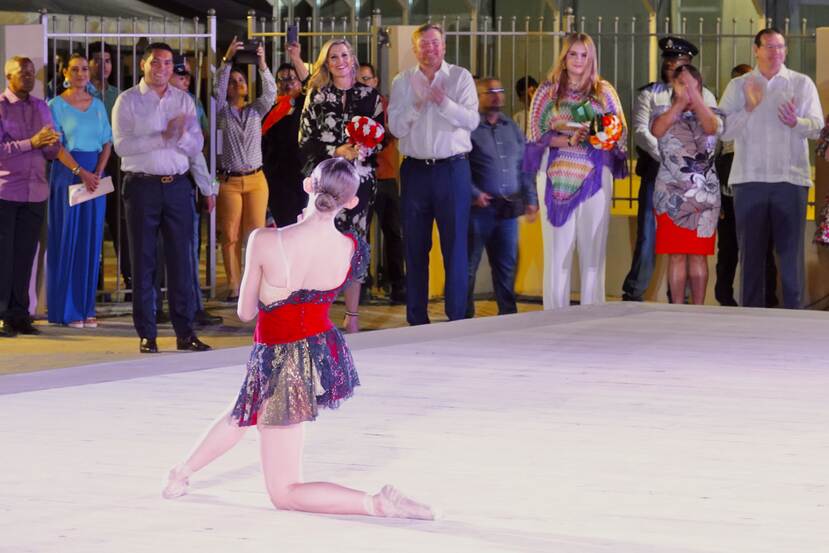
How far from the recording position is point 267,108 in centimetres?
1138

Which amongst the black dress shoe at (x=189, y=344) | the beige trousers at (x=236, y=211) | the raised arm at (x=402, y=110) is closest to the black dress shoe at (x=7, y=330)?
the black dress shoe at (x=189, y=344)

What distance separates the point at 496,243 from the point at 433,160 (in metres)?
1.30

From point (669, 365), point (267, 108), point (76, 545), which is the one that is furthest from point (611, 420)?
point (267, 108)

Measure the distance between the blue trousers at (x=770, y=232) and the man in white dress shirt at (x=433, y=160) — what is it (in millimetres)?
1533

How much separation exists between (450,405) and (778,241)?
3922mm

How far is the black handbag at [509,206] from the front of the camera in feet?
33.3

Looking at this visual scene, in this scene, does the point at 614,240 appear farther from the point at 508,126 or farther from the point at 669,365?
the point at 669,365

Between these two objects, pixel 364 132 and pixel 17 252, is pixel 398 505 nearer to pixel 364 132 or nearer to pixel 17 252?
pixel 364 132

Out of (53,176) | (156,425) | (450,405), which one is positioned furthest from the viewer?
(53,176)

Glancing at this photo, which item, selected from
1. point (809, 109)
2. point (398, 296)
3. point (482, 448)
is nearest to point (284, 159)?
point (398, 296)

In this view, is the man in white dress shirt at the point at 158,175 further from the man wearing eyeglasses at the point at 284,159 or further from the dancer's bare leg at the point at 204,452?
the dancer's bare leg at the point at 204,452

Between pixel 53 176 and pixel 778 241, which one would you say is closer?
pixel 778 241

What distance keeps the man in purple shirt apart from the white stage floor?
3.10 m

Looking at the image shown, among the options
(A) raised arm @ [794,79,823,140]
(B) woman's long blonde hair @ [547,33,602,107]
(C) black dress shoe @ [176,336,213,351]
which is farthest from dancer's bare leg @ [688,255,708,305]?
(C) black dress shoe @ [176,336,213,351]
